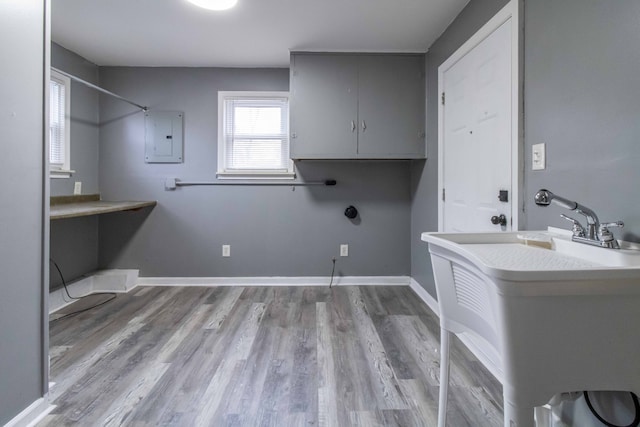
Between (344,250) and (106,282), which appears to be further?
(344,250)

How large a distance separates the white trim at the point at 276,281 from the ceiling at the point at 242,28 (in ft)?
7.32

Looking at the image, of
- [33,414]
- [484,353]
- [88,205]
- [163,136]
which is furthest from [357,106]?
[33,414]

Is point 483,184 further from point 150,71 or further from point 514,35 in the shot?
point 150,71

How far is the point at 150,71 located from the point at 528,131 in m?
3.47

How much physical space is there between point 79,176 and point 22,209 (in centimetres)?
208

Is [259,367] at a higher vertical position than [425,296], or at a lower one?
lower

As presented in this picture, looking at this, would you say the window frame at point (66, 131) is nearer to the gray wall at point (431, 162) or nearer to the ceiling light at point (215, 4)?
the ceiling light at point (215, 4)

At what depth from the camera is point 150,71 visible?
3.32 m

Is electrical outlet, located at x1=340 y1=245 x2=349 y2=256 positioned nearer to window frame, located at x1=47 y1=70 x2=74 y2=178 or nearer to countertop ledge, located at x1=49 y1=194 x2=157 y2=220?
countertop ledge, located at x1=49 y1=194 x2=157 y2=220

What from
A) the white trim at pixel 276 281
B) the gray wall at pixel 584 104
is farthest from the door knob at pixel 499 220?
the white trim at pixel 276 281

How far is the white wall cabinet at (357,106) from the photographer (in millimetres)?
2914

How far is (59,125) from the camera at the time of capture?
2.88 metres

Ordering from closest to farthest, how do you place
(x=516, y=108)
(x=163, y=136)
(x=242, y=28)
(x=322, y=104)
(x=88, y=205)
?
(x=516, y=108), (x=242, y=28), (x=88, y=205), (x=322, y=104), (x=163, y=136)

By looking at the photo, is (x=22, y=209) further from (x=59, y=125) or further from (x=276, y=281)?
(x=276, y=281)
